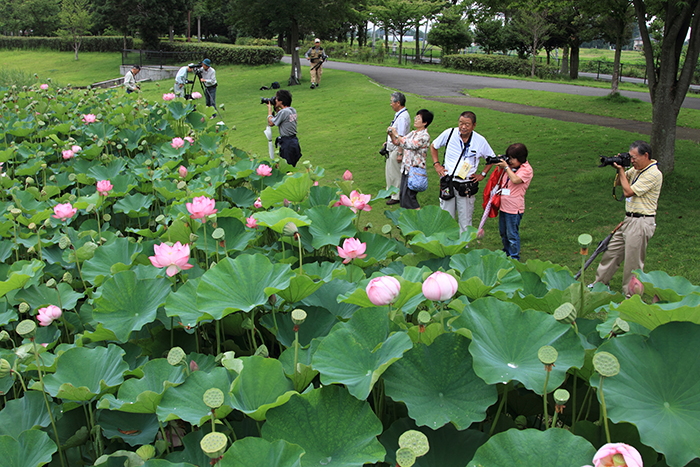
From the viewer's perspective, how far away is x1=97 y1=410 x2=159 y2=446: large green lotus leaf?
46.6 inches

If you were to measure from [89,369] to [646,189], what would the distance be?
12.8ft

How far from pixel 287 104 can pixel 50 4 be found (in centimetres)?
4321

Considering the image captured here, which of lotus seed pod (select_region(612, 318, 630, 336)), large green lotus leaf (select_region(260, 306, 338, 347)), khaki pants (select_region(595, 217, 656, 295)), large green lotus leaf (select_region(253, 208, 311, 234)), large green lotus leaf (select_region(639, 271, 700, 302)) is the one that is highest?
large green lotus leaf (select_region(253, 208, 311, 234))

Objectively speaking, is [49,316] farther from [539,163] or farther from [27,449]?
[539,163]

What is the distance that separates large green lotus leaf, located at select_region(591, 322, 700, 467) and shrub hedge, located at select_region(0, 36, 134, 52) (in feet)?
119

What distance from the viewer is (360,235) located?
2.16 metres

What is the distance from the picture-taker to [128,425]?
122cm

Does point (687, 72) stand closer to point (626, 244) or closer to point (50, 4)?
point (626, 244)

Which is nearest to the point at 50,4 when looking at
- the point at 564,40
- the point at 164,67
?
the point at 164,67

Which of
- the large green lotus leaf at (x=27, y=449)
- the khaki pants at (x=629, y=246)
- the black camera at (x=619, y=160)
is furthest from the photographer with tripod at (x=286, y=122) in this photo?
the large green lotus leaf at (x=27, y=449)

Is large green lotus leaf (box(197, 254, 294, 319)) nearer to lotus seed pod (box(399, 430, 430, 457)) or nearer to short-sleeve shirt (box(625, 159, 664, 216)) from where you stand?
lotus seed pod (box(399, 430, 430, 457))

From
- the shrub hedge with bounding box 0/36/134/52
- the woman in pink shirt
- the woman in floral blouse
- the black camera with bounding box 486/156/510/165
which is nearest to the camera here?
the black camera with bounding box 486/156/510/165

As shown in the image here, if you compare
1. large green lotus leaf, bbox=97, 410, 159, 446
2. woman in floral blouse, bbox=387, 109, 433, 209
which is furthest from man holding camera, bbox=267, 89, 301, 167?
large green lotus leaf, bbox=97, 410, 159, 446

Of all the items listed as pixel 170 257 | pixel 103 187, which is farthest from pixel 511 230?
pixel 170 257
